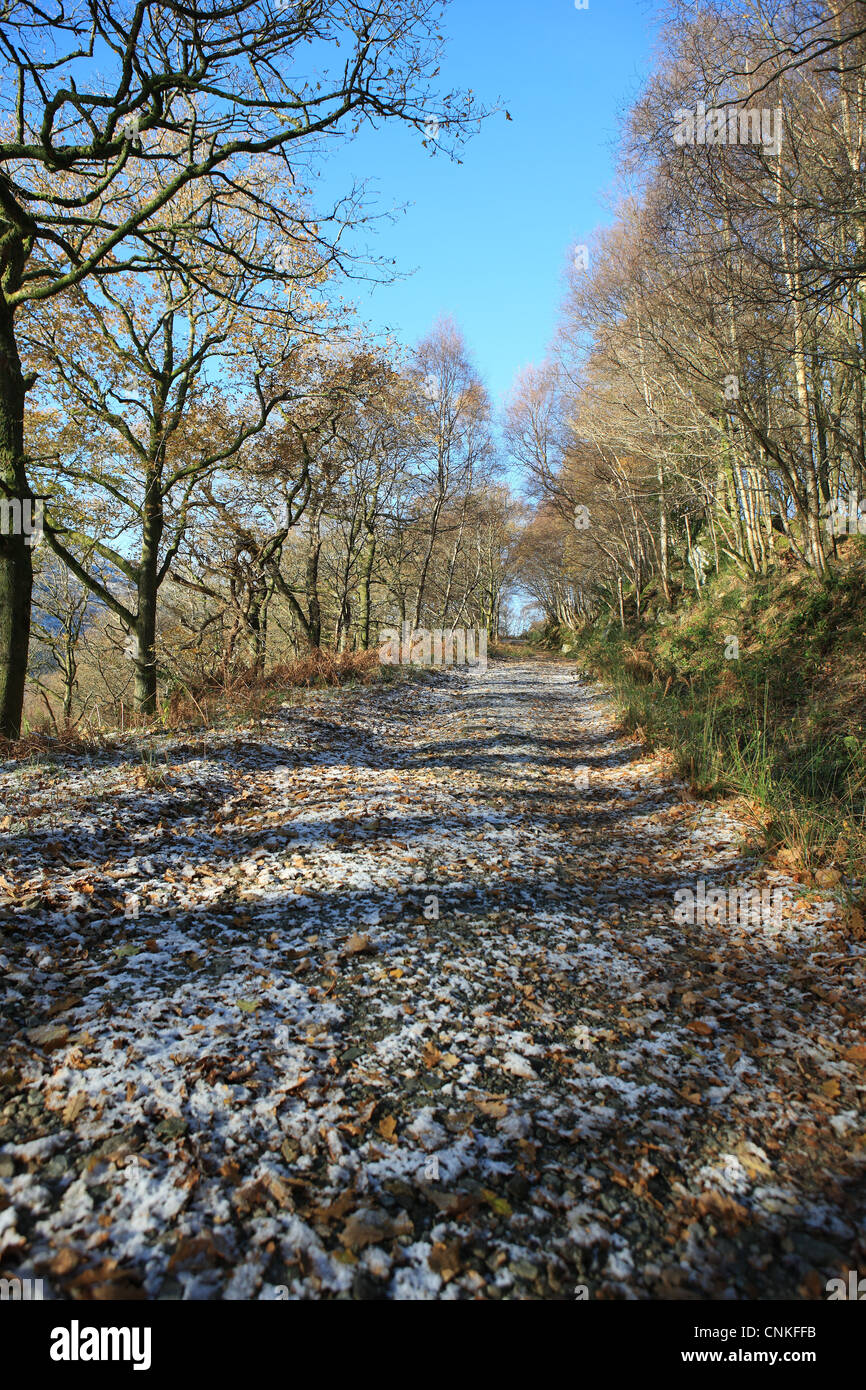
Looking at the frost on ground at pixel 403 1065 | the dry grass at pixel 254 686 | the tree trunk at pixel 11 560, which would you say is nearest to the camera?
the frost on ground at pixel 403 1065

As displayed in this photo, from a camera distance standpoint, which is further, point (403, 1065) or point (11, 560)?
point (11, 560)

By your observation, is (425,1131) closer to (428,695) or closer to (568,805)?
Answer: (568,805)

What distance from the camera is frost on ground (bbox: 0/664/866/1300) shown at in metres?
1.91

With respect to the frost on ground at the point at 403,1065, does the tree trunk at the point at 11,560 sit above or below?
above

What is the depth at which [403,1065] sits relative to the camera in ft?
8.89

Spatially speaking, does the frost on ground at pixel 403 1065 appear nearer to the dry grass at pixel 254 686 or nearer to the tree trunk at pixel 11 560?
the tree trunk at pixel 11 560

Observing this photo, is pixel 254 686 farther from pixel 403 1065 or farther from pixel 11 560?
pixel 403 1065

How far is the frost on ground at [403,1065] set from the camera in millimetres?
1913

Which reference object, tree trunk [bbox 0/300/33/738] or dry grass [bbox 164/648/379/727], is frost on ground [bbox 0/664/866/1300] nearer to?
tree trunk [bbox 0/300/33/738]

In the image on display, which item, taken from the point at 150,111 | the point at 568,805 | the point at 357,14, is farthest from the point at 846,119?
the point at 568,805

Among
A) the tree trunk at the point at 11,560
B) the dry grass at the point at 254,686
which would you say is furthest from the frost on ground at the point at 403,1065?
the dry grass at the point at 254,686

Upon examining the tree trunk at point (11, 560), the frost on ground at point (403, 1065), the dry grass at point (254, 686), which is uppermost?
the tree trunk at point (11, 560)

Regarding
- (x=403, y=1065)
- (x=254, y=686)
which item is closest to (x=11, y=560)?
(x=254, y=686)

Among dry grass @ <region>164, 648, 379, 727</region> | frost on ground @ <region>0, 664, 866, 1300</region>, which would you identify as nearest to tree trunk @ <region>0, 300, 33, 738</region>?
dry grass @ <region>164, 648, 379, 727</region>
